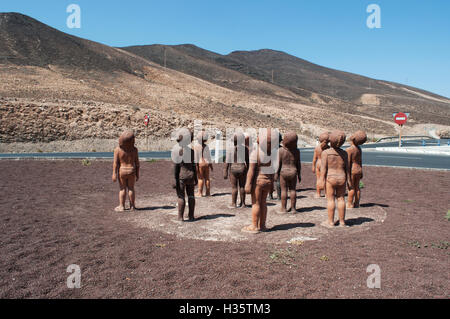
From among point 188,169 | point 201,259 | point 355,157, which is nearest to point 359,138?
point 355,157

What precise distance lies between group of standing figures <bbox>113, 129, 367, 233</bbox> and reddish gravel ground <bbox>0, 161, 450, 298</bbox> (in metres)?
0.80

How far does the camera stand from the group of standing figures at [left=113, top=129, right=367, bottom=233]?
21.3 ft

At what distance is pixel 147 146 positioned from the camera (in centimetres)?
3034

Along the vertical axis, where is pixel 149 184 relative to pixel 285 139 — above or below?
below

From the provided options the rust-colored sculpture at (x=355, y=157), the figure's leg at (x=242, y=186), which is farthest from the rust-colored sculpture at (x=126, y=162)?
the rust-colored sculpture at (x=355, y=157)

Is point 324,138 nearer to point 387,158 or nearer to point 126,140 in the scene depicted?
point 126,140

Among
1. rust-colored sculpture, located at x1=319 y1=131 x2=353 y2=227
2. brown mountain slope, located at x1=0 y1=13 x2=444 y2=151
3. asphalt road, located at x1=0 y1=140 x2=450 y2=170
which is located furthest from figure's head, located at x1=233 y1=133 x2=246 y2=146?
brown mountain slope, located at x1=0 y1=13 x2=444 y2=151

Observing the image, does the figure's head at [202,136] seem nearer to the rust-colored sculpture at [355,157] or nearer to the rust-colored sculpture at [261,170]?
the rust-colored sculpture at [261,170]

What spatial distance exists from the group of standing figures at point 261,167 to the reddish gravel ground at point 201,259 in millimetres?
802

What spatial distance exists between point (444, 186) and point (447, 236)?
21.2 ft

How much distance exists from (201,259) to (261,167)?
212 centimetres
